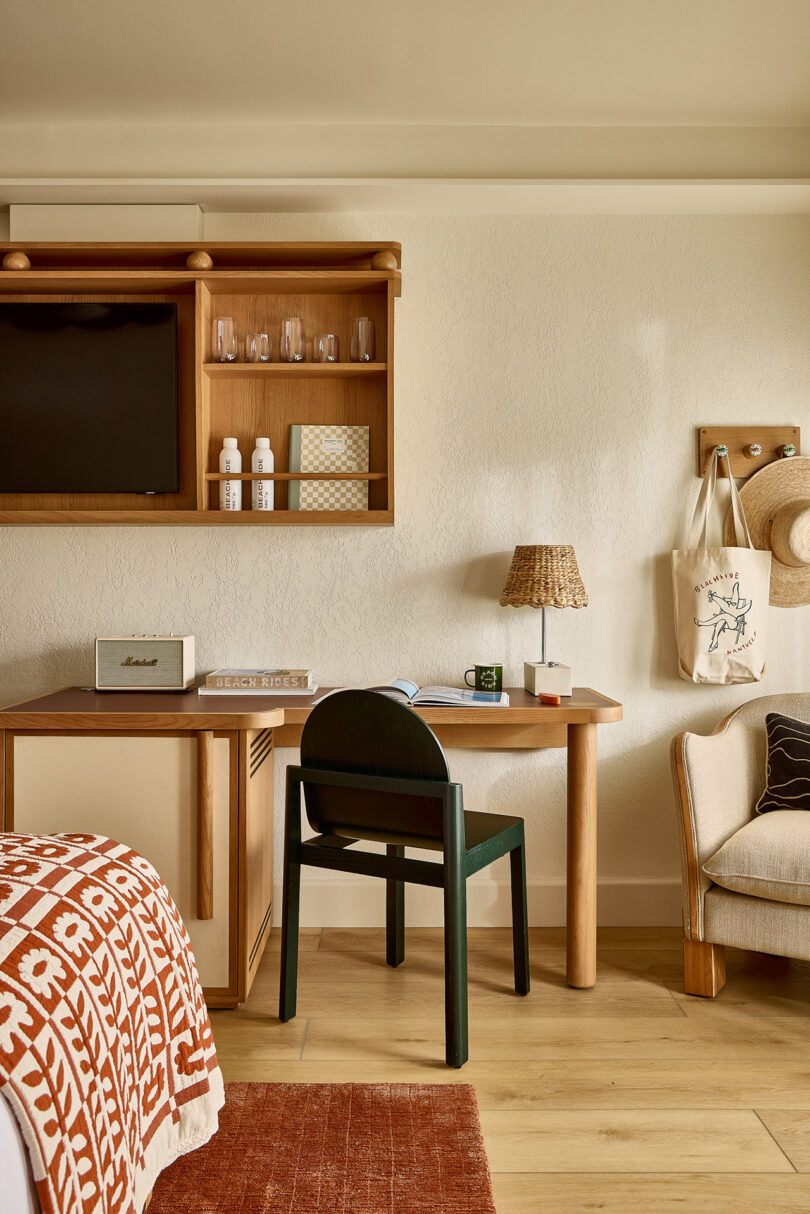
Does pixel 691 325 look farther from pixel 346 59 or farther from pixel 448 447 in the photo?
pixel 346 59

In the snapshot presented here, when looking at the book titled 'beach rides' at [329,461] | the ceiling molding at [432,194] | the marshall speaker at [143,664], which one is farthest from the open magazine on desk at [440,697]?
the ceiling molding at [432,194]

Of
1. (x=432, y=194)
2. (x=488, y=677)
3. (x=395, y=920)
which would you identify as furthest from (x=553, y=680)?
(x=432, y=194)

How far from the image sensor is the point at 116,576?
3082 mm

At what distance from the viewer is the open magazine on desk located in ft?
8.59

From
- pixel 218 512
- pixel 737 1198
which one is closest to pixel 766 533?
pixel 218 512

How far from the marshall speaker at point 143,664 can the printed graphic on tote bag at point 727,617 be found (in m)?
1.70

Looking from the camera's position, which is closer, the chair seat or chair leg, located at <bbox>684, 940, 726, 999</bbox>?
the chair seat

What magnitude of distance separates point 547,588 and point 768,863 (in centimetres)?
99

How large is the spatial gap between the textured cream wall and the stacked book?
26 centimetres

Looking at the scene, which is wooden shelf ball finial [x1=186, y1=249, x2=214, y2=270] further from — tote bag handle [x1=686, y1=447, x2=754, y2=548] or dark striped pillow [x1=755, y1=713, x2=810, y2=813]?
dark striped pillow [x1=755, y1=713, x2=810, y2=813]

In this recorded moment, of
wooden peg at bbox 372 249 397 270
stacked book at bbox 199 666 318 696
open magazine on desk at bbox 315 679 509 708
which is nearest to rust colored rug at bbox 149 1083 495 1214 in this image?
open magazine on desk at bbox 315 679 509 708

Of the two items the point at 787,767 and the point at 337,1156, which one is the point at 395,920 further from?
the point at 787,767

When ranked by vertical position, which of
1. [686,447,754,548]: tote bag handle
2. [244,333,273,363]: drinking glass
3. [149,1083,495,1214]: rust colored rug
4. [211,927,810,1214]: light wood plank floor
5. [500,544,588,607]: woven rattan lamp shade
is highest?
[244,333,273,363]: drinking glass

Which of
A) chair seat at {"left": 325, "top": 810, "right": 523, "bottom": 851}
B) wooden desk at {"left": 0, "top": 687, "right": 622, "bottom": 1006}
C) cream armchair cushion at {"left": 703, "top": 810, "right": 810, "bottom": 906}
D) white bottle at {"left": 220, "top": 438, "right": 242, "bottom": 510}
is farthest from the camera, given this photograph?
white bottle at {"left": 220, "top": 438, "right": 242, "bottom": 510}
